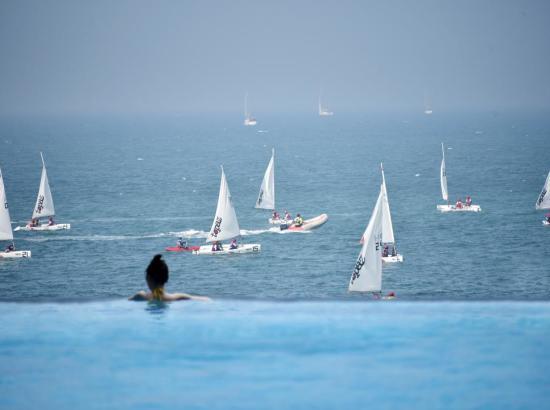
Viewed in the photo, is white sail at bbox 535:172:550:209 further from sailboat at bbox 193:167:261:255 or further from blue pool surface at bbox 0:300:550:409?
blue pool surface at bbox 0:300:550:409

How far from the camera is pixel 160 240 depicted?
88375mm

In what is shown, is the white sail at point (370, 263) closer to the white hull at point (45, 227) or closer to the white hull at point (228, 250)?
the white hull at point (228, 250)

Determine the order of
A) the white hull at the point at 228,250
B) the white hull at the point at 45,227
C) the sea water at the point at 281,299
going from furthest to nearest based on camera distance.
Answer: the white hull at the point at 45,227
the white hull at the point at 228,250
the sea water at the point at 281,299

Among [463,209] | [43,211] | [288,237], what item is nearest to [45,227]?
[43,211]

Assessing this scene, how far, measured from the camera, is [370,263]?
50281 mm

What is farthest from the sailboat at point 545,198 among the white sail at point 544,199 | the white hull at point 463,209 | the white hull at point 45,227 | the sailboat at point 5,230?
Answer: the sailboat at point 5,230

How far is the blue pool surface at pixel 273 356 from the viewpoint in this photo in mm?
21547

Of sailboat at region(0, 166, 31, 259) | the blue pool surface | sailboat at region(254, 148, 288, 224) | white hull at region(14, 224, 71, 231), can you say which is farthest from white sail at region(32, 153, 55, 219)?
the blue pool surface

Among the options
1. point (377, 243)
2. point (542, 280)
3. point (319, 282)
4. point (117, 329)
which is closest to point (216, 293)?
point (319, 282)

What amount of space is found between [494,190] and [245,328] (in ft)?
352

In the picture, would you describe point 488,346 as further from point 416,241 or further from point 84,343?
point 416,241

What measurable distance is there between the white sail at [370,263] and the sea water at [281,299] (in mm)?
6868

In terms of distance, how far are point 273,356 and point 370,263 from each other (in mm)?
26715

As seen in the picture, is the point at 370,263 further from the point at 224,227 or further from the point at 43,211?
the point at 43,211
